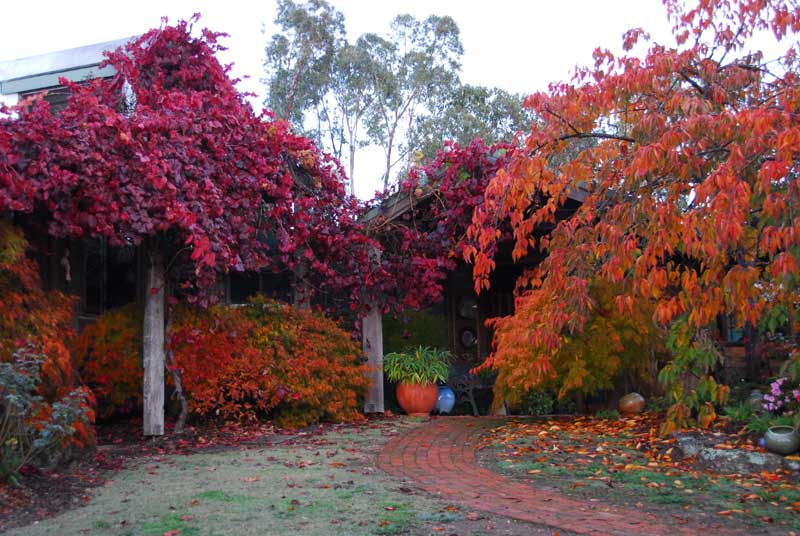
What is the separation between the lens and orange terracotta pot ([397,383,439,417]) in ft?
35.2

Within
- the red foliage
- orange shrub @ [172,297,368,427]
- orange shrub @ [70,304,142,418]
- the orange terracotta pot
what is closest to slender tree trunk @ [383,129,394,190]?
the red foliage

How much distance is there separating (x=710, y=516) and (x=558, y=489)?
1190 millimetres

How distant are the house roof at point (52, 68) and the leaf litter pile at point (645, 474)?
7.59 meters

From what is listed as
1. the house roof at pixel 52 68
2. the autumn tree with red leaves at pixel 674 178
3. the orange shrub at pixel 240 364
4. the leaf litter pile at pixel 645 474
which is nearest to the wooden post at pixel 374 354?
the orange shrub at pixel 240 364

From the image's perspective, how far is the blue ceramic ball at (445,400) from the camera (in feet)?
37.9

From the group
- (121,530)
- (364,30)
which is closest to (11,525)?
(121,530)

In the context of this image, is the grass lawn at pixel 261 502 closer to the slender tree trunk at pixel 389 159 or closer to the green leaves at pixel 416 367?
the green leaves at pixel 416 367

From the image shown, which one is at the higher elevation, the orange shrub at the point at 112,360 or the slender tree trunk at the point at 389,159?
the slender tree trunk at the point at 389,159

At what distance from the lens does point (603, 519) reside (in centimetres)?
474

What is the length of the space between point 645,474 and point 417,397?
4854 millimetres

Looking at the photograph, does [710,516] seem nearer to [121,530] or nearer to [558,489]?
[558,489]

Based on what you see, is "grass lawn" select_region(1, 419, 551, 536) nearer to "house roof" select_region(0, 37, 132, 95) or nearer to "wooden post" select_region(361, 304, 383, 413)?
"wooden post" select_region(361, 304, 383, 413)

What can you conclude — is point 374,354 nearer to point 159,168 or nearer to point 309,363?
point 309,363

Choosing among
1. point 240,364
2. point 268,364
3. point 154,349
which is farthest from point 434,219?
Answer: point 154,349
